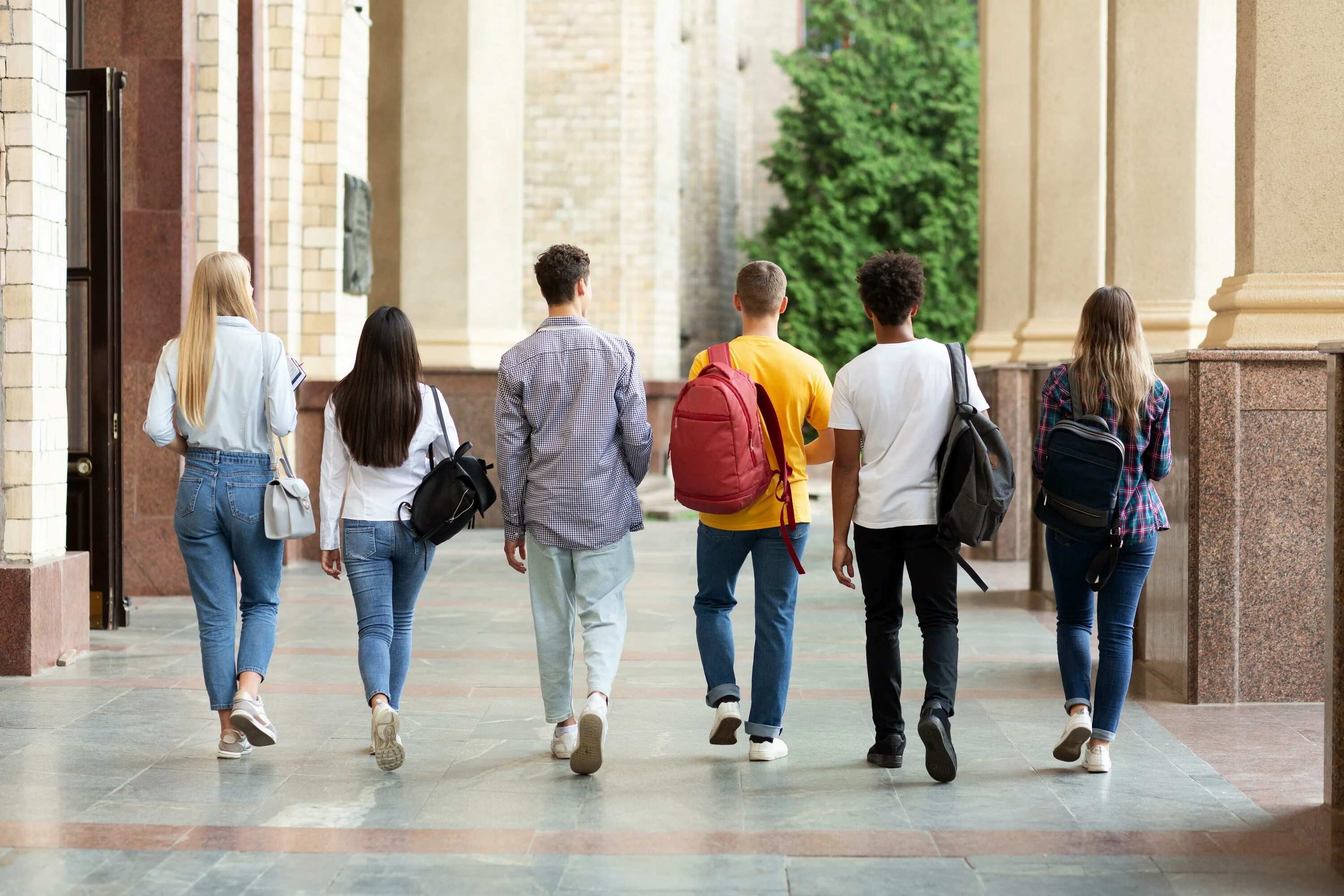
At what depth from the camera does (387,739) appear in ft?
18.9

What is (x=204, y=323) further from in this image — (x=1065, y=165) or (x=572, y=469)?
(x=1065, y=165)

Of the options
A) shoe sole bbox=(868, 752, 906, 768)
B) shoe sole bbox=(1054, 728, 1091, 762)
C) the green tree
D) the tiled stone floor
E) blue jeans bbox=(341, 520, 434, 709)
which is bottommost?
the tiled stone floor

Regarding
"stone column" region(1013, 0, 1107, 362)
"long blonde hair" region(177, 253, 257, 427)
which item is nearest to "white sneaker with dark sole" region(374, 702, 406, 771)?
"long blonde hair" region(177, 253, 257, 427)

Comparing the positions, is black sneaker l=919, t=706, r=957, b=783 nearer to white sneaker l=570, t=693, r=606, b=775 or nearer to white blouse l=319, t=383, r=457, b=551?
white sneaker l=570, t=693, r=606, b=775

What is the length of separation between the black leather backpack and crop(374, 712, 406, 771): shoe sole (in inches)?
26.9

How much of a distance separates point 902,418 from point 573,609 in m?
1.43

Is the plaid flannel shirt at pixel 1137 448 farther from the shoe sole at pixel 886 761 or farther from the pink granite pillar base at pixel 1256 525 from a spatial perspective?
the pink granite pillar base at pixel 1256 525

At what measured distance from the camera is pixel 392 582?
612cm

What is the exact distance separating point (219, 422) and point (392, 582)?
2.88 feet

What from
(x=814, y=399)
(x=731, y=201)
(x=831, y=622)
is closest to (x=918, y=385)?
(x=814, y=399)

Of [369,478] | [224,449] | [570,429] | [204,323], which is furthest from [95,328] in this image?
[570,429]

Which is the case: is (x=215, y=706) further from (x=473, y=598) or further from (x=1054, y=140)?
(x=1054, y=140)

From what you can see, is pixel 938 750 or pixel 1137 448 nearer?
pixel 938 750

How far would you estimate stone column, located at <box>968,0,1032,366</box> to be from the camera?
16.2 m
